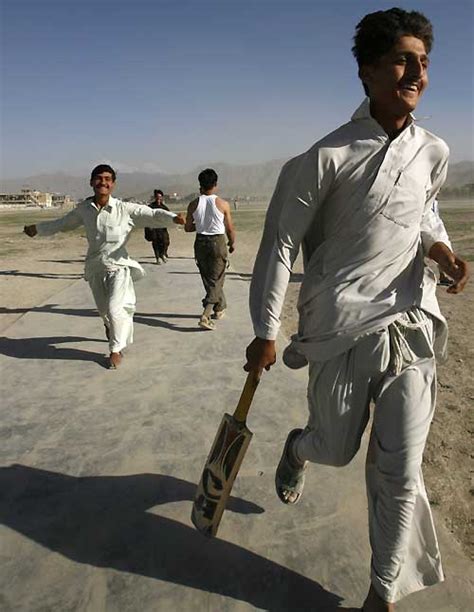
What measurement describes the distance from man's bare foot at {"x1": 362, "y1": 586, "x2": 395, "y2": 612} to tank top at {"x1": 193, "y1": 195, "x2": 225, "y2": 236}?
482 cm

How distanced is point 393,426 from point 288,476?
761 mm

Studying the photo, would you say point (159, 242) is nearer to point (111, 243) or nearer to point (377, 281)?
point (111, 243)

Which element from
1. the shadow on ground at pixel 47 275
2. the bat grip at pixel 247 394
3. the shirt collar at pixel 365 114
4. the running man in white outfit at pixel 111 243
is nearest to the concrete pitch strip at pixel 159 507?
the running man in white outfit at pixel 111 243

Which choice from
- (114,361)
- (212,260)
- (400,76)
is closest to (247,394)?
(400,76)

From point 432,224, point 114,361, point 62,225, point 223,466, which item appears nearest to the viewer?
point 432,224

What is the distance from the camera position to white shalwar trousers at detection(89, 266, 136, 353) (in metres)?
4.92

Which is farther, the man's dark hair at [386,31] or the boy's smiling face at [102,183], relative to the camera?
the boy's smiling face at [102,183]

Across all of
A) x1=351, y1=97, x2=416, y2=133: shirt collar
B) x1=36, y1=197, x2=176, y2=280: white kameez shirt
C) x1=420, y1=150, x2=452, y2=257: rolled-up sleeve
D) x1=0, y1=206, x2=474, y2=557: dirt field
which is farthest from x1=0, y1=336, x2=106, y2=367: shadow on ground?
x1=351, y1=97, x2=416, y2=133: shirt collar

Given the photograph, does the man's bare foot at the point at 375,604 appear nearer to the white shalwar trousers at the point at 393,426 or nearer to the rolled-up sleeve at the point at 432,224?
the white shalwar trousers at the point at 393,426

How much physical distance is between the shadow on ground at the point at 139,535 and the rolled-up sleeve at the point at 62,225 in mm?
2756

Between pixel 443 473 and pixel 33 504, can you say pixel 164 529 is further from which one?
pixel 443 473

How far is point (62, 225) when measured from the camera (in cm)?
531

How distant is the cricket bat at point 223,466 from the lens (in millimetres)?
2199

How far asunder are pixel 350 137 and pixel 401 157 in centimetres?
19
